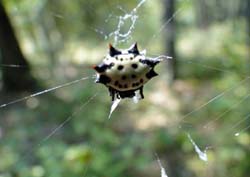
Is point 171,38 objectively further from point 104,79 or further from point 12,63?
point 104,79

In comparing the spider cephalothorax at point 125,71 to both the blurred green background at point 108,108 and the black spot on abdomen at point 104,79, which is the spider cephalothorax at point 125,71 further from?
the blurred green background at point 108,108

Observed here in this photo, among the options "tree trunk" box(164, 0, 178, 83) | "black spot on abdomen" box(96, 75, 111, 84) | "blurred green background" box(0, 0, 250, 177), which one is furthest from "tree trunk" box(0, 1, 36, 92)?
"black spot on abdomen" box(96, 75, 111, 84)

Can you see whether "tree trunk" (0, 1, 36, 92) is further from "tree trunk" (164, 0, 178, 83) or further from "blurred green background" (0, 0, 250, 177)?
"tree trunk" (164, 0, 178, 83)

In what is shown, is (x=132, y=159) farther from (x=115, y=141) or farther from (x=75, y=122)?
(x=75, y=122)

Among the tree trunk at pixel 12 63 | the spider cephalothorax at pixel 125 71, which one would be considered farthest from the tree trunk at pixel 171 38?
the spider cephalothorax at pixel 125 71

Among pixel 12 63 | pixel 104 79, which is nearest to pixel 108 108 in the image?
pixel 12 63

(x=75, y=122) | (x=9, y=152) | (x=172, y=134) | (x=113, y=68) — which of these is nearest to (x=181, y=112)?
(x=172, y=134)
